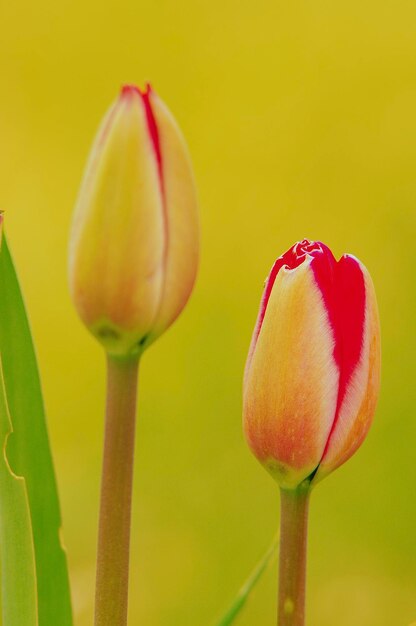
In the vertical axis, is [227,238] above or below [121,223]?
above

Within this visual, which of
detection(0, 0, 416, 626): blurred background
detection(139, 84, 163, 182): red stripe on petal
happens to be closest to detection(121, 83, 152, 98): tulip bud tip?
detection(139, 84, 163, 182): red stripe on petal

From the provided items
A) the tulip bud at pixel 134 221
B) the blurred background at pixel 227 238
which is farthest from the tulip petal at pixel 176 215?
the blurred background at pixel 227 238

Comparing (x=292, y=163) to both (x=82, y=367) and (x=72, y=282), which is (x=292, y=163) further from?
(x=72, y=282)

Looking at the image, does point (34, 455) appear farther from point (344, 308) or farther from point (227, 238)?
point (227, 238)

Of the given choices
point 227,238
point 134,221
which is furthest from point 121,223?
point 227,238

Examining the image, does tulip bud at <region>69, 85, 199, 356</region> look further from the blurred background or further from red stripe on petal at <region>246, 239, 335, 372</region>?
the blurred background

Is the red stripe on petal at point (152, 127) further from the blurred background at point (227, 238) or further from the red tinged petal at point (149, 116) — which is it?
the blurred background at point (227, 238)
